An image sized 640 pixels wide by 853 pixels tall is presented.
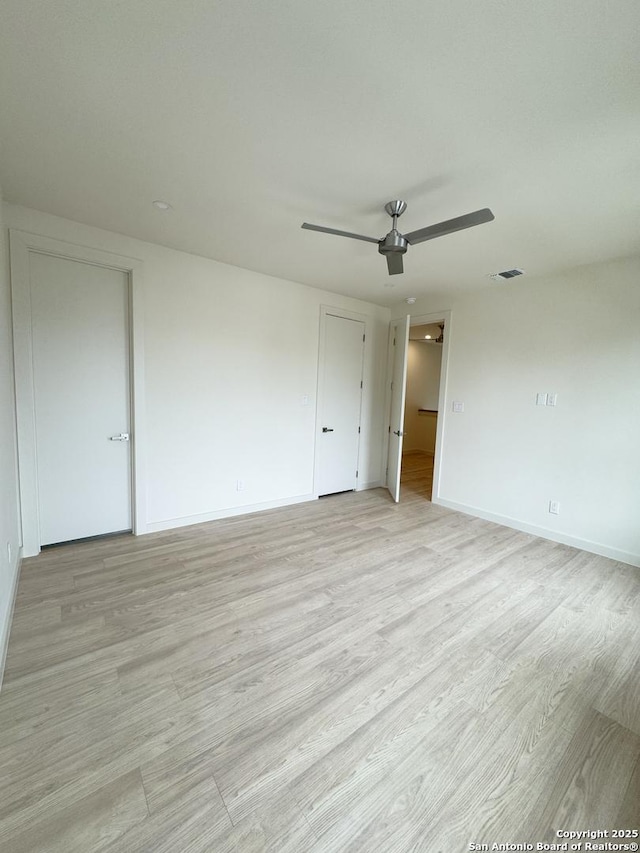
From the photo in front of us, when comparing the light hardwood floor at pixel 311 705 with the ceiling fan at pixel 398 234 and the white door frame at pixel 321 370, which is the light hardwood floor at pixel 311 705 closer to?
the white door frame at pixel 321 370

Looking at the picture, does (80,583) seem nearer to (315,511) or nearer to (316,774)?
(316,774)

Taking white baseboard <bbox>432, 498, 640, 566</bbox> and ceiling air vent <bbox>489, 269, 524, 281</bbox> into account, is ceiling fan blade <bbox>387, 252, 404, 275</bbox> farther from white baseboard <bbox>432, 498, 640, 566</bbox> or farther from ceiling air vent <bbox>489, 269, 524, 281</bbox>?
white baseboard <bbox>432, 498, 640, 566</bbox>

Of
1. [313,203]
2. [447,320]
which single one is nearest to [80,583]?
[313,203]

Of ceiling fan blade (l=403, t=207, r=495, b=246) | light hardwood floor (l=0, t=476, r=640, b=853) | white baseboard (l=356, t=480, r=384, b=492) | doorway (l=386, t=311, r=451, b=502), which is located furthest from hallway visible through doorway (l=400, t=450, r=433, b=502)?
ceiling fan blade (l=403, t=207, r=495, b=246)

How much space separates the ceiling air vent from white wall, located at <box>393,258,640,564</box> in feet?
0.78

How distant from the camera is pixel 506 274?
3.35m

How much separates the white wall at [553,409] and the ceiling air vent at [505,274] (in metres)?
0.24

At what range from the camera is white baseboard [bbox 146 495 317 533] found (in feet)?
10.7

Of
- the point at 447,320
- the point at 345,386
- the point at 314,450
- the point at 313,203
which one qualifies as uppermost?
the point at 313,203

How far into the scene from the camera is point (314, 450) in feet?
14.2

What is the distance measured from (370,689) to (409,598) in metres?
0.82

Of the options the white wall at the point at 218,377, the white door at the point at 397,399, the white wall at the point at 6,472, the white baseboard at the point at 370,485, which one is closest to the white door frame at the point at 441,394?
the white door at the point at 397,399

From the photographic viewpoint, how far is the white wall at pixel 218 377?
3057 millimetres

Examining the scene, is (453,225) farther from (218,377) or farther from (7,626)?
(7,626)
